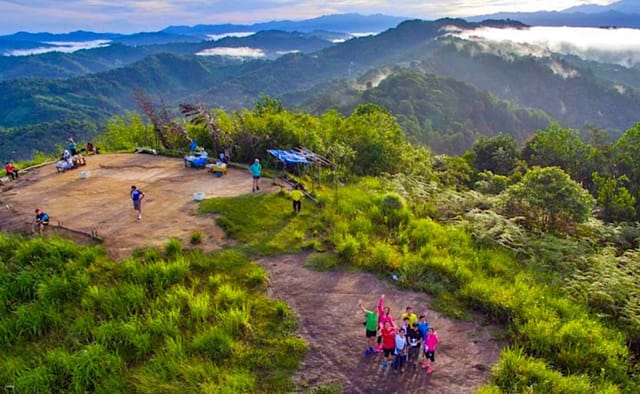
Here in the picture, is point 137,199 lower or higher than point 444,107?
higher

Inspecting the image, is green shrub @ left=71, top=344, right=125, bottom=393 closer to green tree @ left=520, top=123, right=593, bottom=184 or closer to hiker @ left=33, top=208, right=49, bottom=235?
hiker @ left=33, top=208, right=49, bottom=235

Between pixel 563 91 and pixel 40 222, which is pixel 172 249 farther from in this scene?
pixel 563 91

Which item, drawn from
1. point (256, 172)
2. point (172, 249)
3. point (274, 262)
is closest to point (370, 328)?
point (274, 262)

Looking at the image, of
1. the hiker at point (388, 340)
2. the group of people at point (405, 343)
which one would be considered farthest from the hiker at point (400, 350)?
the hiker at point (388, 340)

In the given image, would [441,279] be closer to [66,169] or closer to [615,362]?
[615,362]

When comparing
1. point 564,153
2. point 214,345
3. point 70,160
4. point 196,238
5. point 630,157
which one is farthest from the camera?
point 564,153

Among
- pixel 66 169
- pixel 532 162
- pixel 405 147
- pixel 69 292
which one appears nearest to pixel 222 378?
pixel 69 292

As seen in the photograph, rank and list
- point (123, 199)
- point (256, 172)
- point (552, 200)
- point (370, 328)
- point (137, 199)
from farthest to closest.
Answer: point (256, 172), point (123, 199), point (552, 200), point (137, 199), point (370, 328)

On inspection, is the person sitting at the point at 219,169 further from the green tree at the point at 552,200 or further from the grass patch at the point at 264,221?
the green tree at the point at 552,200
